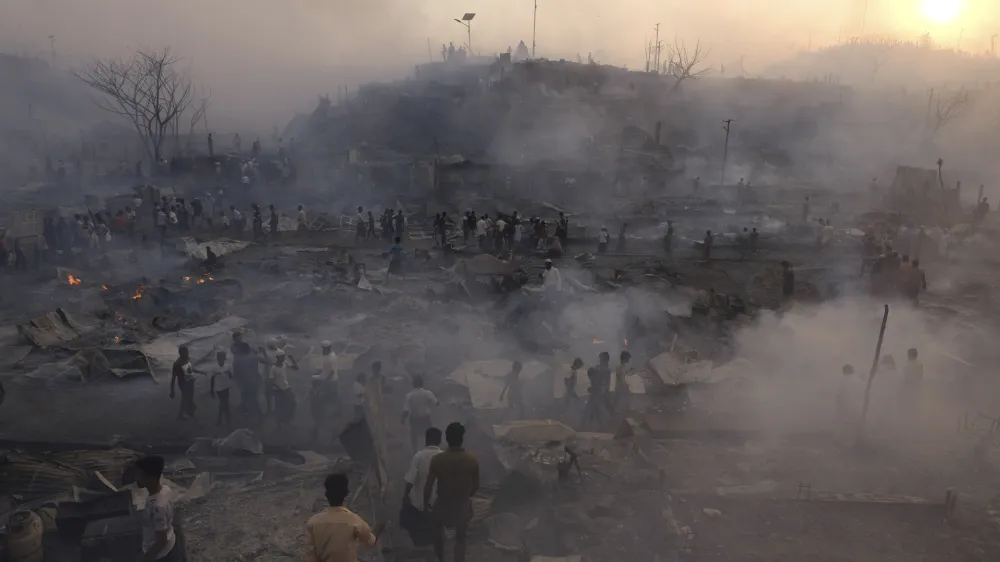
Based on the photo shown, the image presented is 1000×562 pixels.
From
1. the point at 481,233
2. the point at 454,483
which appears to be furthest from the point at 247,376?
the point at 481,233

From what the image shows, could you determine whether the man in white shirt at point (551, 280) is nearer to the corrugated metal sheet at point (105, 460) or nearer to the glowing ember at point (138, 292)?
the corrugated metal sheet at point (105, 460)

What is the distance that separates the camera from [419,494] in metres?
4.94

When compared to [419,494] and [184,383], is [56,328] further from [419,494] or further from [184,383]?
[419,494]

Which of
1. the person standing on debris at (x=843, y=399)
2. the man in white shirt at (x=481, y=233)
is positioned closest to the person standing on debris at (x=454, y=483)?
the person standing on debris at (x=843, y=399)

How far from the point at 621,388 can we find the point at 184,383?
5396 millimetres

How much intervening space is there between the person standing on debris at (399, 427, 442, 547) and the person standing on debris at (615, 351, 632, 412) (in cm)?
419

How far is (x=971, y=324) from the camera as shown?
41.0 ft

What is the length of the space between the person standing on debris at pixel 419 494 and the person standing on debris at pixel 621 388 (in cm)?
419

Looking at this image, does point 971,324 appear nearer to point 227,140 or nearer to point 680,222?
point 680,222

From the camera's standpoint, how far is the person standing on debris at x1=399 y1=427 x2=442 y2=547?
15.9ft

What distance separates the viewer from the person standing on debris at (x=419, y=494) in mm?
4851

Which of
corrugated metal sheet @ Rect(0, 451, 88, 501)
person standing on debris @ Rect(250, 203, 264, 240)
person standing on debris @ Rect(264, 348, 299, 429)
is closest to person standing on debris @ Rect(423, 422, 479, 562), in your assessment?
corrugated metal sheet @ Rect(0, 451, 88, 501)

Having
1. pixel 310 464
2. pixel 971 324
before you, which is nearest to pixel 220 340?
pixel 310 464

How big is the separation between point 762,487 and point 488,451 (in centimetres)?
275
